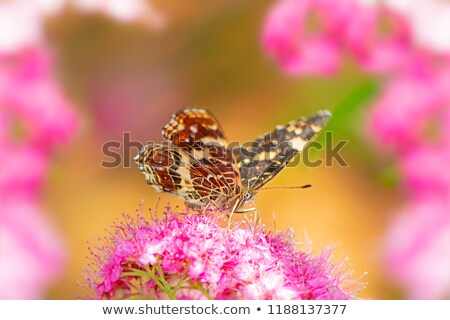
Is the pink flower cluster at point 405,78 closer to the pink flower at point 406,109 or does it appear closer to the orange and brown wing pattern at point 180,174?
the pink flower at point 406,109

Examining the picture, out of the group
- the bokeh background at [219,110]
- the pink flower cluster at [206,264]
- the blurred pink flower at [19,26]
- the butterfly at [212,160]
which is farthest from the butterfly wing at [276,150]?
the blurred pink flower at [19,26]

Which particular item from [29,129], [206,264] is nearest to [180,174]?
[206,264]

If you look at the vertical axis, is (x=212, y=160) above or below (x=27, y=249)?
above

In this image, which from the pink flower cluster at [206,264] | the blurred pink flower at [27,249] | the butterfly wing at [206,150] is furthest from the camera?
the blurred pink flower at [27,249]

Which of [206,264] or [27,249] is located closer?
[206,264]

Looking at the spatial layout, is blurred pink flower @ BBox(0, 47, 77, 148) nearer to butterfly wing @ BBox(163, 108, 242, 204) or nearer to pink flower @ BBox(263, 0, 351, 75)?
pink flower @ BBox(263, 0, 351, 75)

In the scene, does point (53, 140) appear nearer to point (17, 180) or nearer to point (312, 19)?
point (17, 180)

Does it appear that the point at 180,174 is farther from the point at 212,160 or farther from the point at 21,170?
the point at 21,170
